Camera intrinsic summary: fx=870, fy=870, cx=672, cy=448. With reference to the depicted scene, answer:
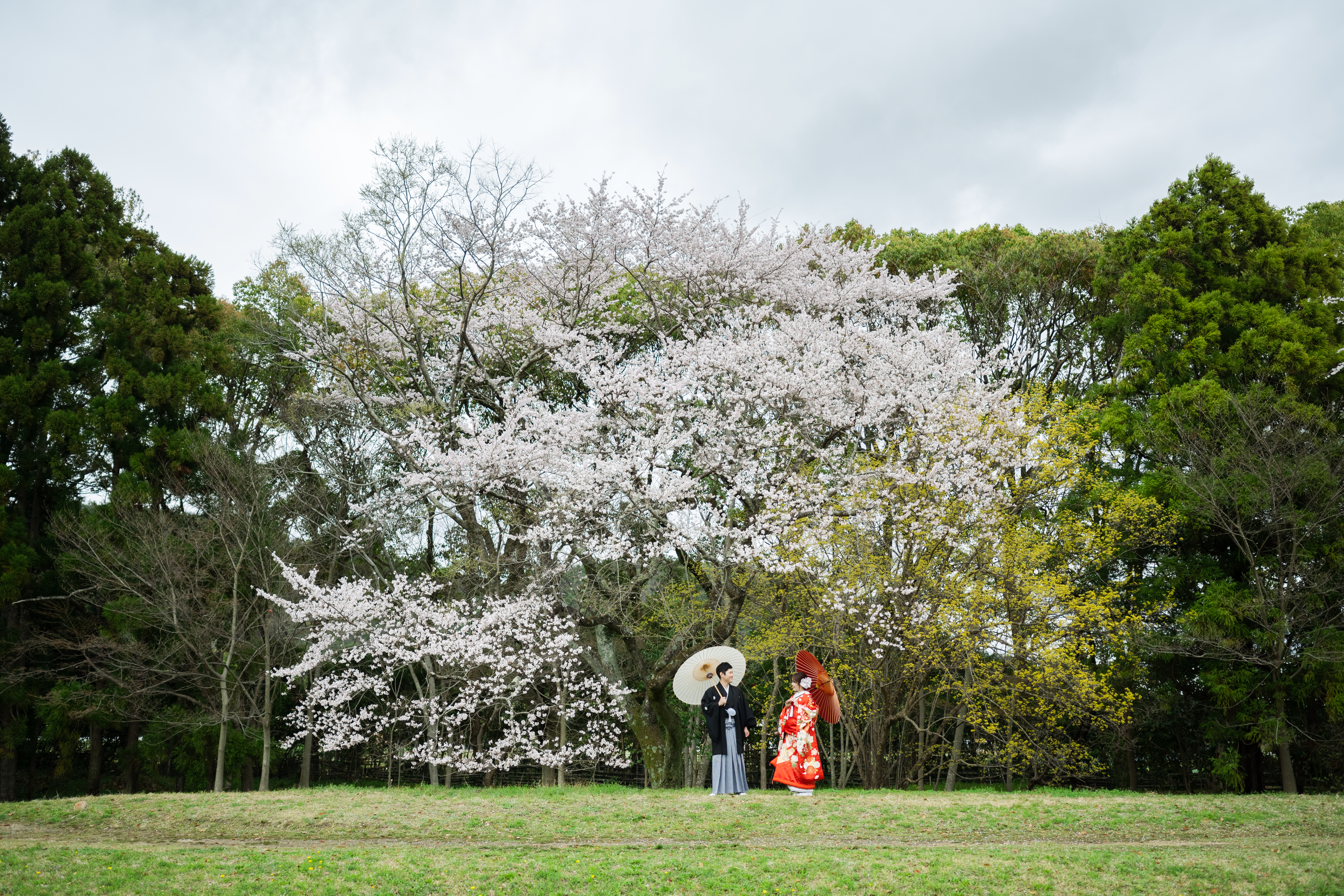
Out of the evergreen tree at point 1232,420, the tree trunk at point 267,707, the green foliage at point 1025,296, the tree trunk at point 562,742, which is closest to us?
the evergreen tree at point 1232,420

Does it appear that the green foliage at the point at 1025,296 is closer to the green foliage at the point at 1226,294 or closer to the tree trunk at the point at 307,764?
the green foliage at the point at 1226,294

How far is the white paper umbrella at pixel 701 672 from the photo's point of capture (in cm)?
929

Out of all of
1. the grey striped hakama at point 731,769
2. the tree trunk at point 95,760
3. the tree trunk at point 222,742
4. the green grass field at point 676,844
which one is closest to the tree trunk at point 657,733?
the green grass field at point 676,844

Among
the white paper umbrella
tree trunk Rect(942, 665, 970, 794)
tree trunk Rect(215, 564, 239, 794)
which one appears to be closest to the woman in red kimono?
the white paper umbrella

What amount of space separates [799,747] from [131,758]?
13119mm

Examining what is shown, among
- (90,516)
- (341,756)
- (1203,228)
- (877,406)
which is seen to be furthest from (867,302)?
(341,756)

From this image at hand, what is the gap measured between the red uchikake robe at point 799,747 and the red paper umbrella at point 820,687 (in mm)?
156

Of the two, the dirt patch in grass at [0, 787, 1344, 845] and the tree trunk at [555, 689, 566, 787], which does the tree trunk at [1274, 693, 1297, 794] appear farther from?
the tree trunk at [555, 689, 566, 787]

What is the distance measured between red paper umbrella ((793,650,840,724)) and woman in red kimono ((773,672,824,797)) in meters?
0.10

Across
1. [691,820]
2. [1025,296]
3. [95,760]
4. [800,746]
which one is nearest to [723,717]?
[800,746]

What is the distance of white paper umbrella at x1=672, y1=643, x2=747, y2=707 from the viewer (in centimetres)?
929

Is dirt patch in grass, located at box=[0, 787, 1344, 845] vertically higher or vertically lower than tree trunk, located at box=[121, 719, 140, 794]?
higher

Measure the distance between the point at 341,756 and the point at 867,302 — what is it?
48.8ft

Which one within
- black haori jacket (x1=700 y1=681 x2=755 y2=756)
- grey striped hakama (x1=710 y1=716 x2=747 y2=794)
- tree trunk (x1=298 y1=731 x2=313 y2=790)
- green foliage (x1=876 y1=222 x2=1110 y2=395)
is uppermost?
green foliage (x1=876 y1=222 x2=1110 y2=395)
